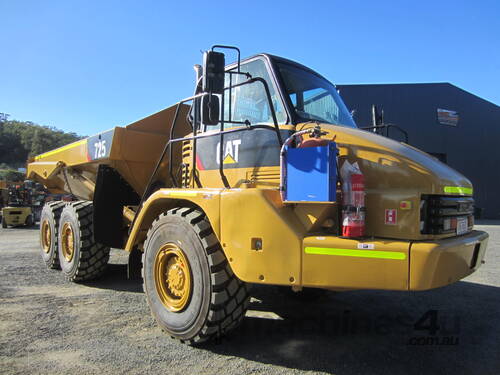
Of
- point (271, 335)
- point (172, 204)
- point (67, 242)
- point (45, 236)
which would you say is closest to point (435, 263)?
point (271, 335)

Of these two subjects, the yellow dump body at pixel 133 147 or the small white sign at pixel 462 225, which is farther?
the yellow dump body at pixel 133 147

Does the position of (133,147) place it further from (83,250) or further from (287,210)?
(287,210)

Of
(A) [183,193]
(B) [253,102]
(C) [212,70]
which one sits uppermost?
(C) [212,70]

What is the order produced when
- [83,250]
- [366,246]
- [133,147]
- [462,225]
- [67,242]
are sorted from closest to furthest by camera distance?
[366,246], [462,225], [133,147], [83,250], [67,242]

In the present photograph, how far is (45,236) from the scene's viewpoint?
7.55 metres

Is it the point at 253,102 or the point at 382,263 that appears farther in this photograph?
the point at 253,102

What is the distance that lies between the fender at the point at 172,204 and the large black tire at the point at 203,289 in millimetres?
124

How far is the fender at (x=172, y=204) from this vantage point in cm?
344

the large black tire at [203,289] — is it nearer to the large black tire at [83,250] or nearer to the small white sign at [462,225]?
the small white sign at [462,225]

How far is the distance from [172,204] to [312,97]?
71.7 inches

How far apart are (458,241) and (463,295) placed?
3.06m

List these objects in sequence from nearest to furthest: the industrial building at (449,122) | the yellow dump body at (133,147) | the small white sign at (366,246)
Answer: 1. the small white sign at (366,246)
2. the yellow dump body at (133,147)
3. the industrial building at (449,122)

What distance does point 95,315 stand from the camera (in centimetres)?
453

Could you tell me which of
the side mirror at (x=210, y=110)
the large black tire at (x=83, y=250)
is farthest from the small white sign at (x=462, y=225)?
the large black tire at (x=83, y=250)
